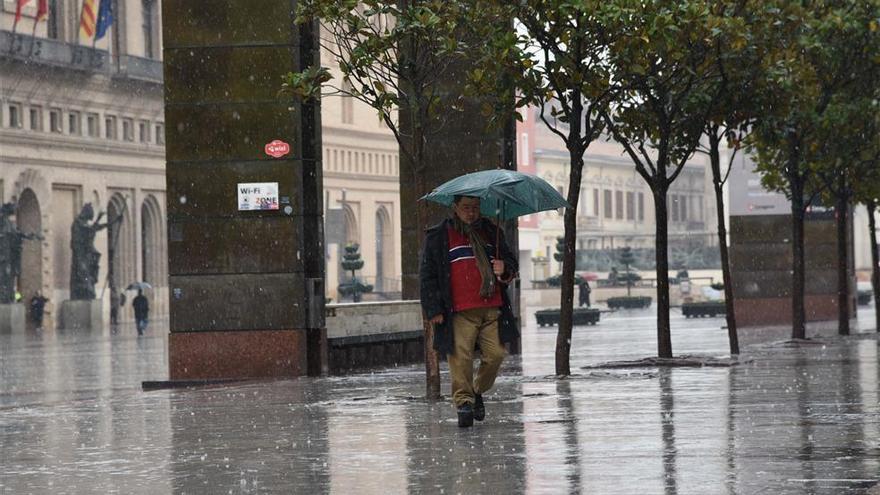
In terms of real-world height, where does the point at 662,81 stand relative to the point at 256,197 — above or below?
above

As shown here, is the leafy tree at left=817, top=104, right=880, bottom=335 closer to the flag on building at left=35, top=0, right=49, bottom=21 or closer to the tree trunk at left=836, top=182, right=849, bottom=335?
the tree trunk at left=836, top=182, right=849, bottom=335

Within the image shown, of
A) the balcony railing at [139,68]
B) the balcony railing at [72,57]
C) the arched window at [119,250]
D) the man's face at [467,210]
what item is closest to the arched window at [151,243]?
the arched window at [119,250]

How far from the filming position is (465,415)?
13.3 metres

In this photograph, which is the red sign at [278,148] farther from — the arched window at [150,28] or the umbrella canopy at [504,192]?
the arched window at [150,28]

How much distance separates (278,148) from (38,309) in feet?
162

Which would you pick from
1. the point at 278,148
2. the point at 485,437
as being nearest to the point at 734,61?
the point at 278,148

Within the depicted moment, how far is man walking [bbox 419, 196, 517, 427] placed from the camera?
13.3 metres

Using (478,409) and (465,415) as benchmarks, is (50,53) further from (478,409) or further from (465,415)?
(465,415)

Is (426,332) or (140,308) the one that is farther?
(140,308)

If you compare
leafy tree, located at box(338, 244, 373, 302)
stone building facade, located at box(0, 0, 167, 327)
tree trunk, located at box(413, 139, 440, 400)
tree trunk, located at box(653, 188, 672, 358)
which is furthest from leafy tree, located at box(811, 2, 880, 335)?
stone building facade, located at box(0, 0, 167, 327)

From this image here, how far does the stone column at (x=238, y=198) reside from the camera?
73.6ft

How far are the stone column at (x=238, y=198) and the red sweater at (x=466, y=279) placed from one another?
9117 millimetres

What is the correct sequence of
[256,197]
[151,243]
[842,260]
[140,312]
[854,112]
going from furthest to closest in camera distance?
1. [151,243]
2. [140,312]
3. [842,260]
4. [854,112]
5. [256,197]

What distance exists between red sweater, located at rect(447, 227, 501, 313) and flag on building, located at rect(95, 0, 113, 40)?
213 feet
